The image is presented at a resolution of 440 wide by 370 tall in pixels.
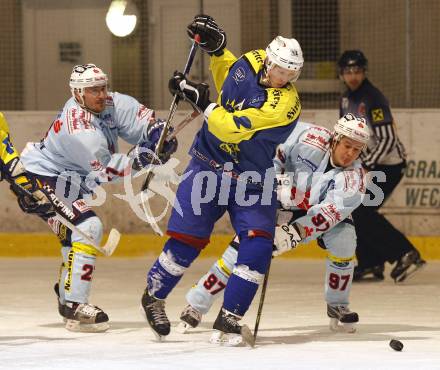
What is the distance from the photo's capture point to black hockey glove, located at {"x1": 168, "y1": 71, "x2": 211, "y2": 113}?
6688 millimetres

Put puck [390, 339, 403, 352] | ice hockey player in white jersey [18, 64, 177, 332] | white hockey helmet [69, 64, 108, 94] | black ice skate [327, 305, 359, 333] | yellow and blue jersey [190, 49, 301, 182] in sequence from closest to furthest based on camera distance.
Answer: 1. puck [390, 339, 403, 352]
2. yellow and blue jersey [190, 49, 301, 182]
3. black ice skate [327, 305, 359, 333]
4. ice hockey player in white jersey [18, 64, 177, 332]
5. white hockey helmet [69, 64, 108, 94]

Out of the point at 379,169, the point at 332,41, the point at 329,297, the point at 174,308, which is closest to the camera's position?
the point at 329,297

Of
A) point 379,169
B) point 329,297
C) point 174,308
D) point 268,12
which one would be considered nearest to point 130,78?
point 268,12

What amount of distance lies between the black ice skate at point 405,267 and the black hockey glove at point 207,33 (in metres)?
2.77

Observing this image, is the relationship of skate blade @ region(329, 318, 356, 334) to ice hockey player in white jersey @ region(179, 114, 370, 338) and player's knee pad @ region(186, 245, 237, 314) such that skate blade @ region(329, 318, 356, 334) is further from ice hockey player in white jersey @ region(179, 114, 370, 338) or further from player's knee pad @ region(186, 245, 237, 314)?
player's knee pad @ region(186, 245, 237, 314)

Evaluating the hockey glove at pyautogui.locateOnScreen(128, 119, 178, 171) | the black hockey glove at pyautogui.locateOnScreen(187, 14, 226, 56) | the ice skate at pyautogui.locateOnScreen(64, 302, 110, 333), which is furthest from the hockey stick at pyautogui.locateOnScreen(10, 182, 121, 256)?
the black hockey glove at pyautogui.locateOnScreen(187, 14, 226, 56)

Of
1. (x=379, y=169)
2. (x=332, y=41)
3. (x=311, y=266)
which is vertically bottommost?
(x=311, y=266)

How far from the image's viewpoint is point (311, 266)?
32.9 feet

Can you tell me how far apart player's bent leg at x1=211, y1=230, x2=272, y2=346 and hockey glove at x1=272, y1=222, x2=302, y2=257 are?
16 centimetres

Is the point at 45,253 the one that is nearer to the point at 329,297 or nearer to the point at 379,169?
the point at 379,169

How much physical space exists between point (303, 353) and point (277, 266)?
358cm

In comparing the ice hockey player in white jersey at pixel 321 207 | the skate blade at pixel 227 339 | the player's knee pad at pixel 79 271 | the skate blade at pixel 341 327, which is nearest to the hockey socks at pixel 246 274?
the skate blade at pixel 227 339

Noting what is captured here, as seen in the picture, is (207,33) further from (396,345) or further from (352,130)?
(396,345)

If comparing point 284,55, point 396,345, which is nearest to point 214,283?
point 396,345
